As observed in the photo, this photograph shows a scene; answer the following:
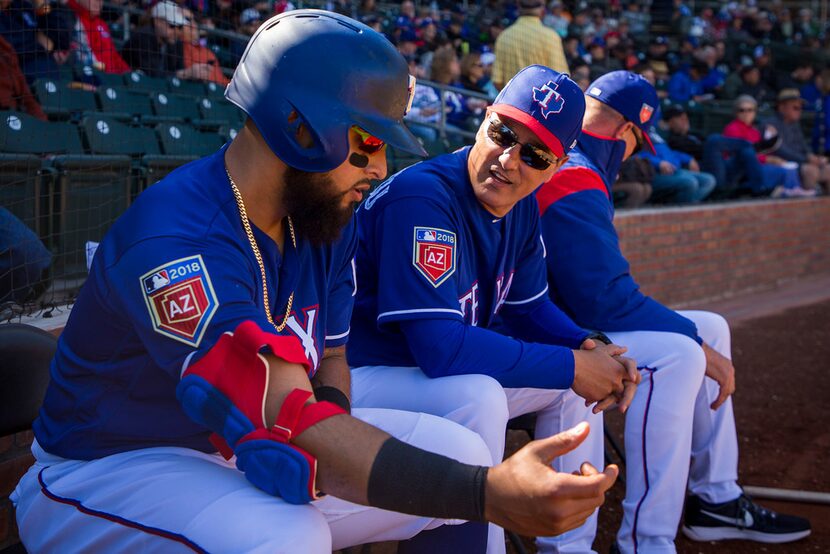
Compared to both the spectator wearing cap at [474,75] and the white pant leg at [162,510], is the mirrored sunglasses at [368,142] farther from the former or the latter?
the spectator wearing cap at [474,75]

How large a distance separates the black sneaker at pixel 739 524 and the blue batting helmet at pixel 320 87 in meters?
1.98

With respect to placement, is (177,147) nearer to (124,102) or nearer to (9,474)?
(124,102)

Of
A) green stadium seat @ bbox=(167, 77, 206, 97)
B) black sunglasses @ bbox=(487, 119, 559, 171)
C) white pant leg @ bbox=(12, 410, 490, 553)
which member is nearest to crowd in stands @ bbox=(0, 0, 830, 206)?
green stadium seat @ bbox=(167, 77, 206, 97)

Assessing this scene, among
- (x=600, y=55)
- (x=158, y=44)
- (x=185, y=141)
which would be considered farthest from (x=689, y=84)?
(x=185, y=141)

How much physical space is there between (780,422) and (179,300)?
361 cm

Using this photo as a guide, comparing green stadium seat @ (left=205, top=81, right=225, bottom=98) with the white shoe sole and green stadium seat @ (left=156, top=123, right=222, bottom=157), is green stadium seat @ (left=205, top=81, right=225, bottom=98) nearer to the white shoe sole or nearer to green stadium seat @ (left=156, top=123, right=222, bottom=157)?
green stadium seat @ (left=156, top=123, right=222, bottom=157)

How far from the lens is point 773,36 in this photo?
16.5 meters

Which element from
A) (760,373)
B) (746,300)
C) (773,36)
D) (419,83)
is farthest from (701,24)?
(760,373)

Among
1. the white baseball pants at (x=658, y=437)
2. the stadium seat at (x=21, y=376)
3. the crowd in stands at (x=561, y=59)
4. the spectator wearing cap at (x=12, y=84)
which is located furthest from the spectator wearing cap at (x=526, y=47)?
the stadium seat at (x=21, y=376)

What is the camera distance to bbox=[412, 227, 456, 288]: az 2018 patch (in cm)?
228

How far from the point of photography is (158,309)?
1387 millimetres

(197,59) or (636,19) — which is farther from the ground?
(197,59)

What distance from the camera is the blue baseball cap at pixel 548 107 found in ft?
8.06

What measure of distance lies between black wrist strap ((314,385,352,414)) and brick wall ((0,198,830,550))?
14.7ft
